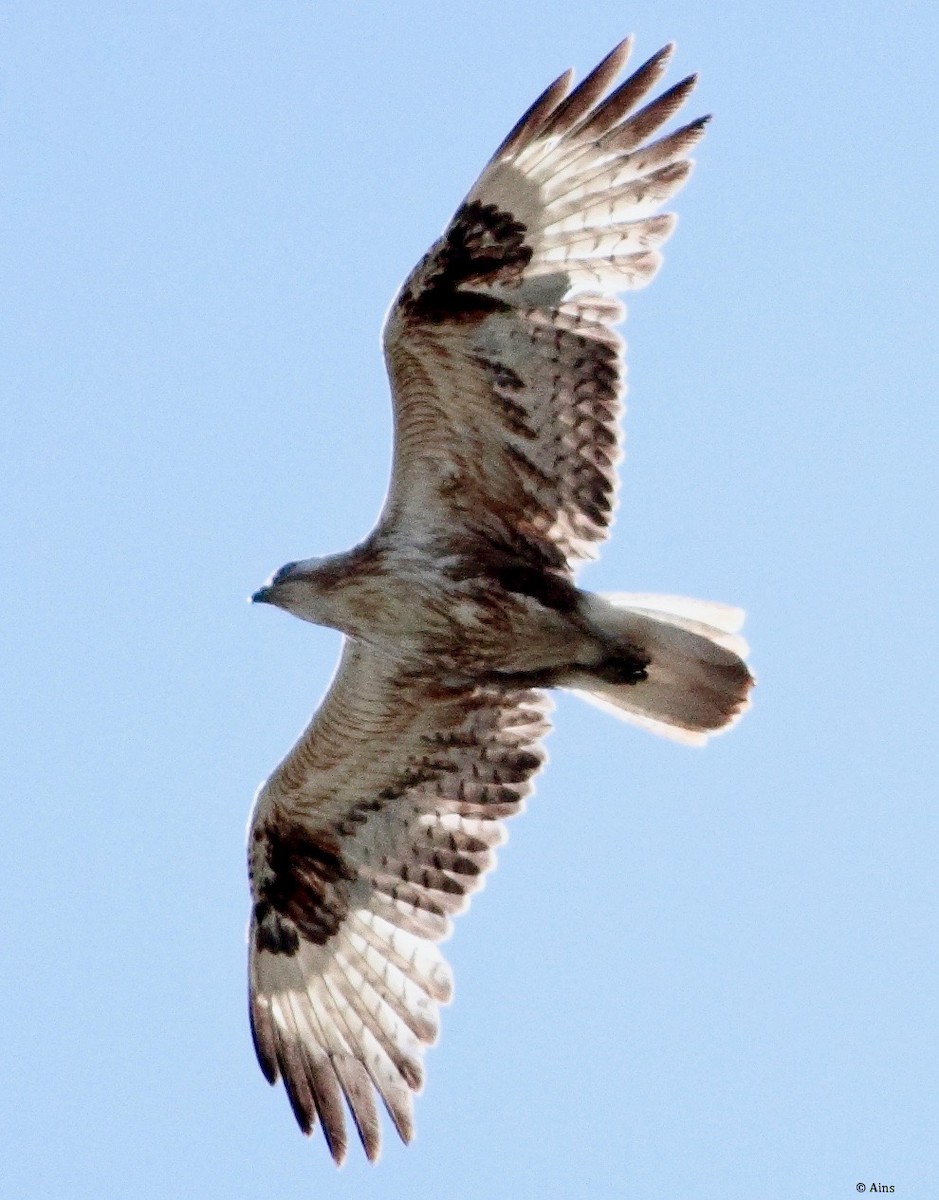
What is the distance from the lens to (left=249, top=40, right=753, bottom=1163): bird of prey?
29.9 ft

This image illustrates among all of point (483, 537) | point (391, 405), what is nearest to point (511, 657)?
point (483, 537)

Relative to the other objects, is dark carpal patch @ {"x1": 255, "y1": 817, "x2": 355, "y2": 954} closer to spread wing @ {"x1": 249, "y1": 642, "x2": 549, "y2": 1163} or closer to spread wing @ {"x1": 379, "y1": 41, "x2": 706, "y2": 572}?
spread wing @ {"x1": 249, "y1": 642, "x2": 549, "y2": 1163}

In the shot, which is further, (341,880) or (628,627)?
(341,880)

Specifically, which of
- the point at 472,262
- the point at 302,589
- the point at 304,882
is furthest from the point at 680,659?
the point at 304,882

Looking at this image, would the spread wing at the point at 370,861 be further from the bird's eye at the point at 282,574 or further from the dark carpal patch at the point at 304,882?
the bird's eye at the point at 282,574

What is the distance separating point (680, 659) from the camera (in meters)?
9.43

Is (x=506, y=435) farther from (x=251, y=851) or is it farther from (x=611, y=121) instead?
(x=251, y=851)

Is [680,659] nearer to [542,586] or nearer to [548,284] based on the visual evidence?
[542,586]

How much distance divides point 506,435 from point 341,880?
235 centimetres

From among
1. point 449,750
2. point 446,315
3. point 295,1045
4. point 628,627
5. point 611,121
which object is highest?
point 611,121

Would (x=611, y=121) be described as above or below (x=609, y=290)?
above

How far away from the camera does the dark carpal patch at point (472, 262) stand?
9.08 m

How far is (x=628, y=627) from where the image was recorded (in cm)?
940

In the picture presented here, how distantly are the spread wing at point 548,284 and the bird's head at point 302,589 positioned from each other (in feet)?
2.32
